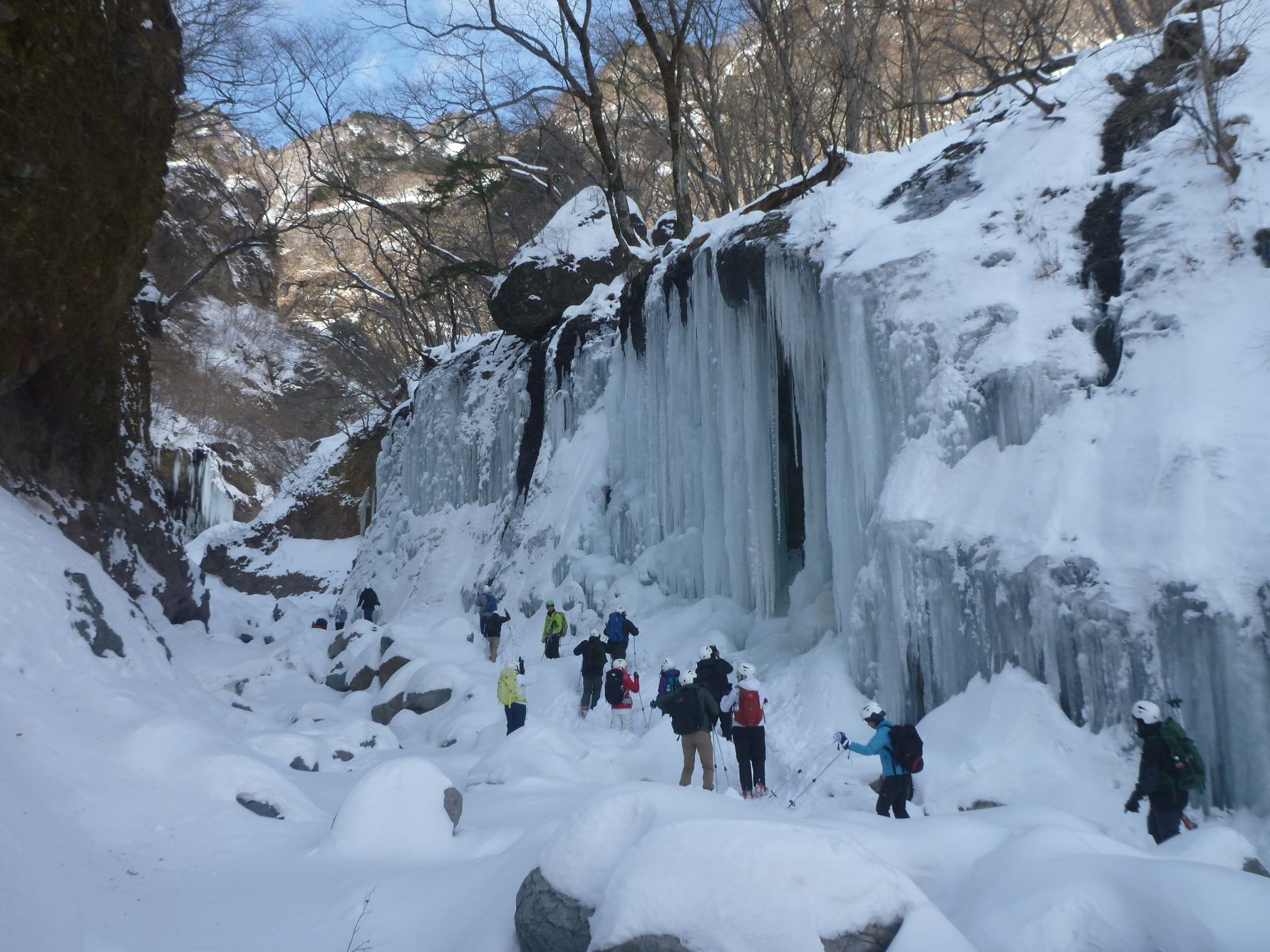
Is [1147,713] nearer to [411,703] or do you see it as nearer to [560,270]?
[411,703]

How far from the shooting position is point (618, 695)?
9.21 m

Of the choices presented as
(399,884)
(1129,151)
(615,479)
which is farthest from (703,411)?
(399,884)

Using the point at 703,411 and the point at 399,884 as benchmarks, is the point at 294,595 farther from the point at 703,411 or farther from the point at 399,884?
the point at 399,884

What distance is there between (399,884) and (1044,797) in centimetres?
426

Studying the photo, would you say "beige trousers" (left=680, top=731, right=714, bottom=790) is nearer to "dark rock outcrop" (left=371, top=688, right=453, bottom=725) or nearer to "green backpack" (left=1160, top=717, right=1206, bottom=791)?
"green backpack" (left=1160, top=717, right=1206, bottom=791)

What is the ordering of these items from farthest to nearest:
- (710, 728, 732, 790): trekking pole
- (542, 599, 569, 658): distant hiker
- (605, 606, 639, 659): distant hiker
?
(542, 599, 569, 658): distant hiker
(605, 606, 639, 659): distant hiker
(710, 728, 732, 790): trekking pole

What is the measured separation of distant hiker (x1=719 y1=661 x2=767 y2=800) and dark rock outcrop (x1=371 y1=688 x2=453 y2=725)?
17.3ft

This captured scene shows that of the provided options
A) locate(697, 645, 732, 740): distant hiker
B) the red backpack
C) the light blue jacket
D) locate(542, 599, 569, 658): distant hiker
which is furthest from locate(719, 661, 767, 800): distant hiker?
locate(542, 599, 569, 658): distant hiker

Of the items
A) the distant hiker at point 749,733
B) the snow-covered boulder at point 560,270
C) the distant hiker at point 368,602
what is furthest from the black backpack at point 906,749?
the distant hiker at point 368,602

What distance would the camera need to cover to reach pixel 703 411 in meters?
11.6

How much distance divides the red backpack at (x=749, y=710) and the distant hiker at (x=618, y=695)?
264cm

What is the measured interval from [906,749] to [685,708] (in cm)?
177

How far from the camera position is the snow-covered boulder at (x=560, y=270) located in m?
Result: 18.9

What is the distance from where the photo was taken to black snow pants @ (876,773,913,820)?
18.0ft
